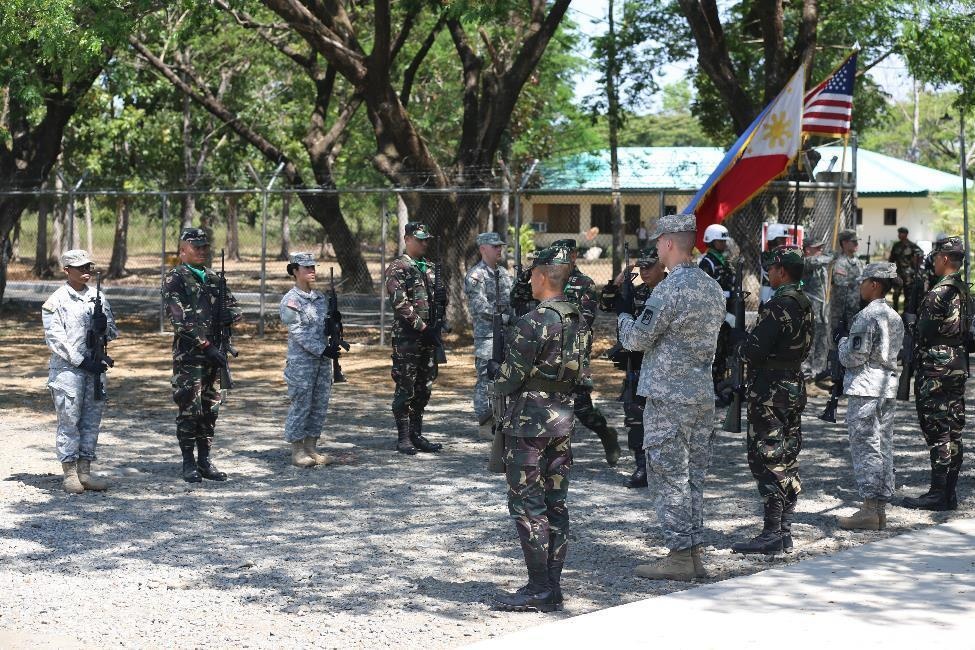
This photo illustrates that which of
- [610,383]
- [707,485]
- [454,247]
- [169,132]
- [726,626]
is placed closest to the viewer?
[726,626]

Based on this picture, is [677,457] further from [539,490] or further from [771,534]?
[771,534]

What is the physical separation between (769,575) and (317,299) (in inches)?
184

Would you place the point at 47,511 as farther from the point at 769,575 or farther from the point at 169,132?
the point at 169,132

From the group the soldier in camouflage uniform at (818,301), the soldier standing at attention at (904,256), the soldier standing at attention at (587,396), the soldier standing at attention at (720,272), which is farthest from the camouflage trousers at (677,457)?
the soldier standing at attention at (904,256)

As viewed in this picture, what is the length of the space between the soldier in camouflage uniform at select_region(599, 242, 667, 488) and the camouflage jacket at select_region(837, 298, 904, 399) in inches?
56.2

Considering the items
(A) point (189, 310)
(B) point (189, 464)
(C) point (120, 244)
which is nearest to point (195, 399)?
(B) point (189, 464)

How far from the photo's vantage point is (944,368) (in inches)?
350

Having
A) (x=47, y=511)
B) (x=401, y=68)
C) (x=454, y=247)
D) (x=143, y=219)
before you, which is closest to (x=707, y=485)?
(x=47, y=511)

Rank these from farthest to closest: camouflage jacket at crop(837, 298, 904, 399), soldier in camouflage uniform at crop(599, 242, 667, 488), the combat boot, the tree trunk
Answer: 1. the tree trunk
2. the combat boot
3. soldier in camouflage uniform at crop(599, 242, 667, 488)
4. camouflage jacket at crop(837, 298, 904, 399)

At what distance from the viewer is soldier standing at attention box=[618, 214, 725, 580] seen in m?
6.90

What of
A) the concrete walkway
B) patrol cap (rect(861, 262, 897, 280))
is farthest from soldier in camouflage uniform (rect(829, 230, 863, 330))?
the concrete walkway

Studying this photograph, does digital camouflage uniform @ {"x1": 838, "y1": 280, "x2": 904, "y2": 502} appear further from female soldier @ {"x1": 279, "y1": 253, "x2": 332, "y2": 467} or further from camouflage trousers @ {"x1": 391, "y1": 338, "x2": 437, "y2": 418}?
female soldier @ {"x1": 279, "y1": 253, "x2": 332, "y2": 467}

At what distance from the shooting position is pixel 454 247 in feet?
69.0

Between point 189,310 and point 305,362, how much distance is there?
3.55ft
